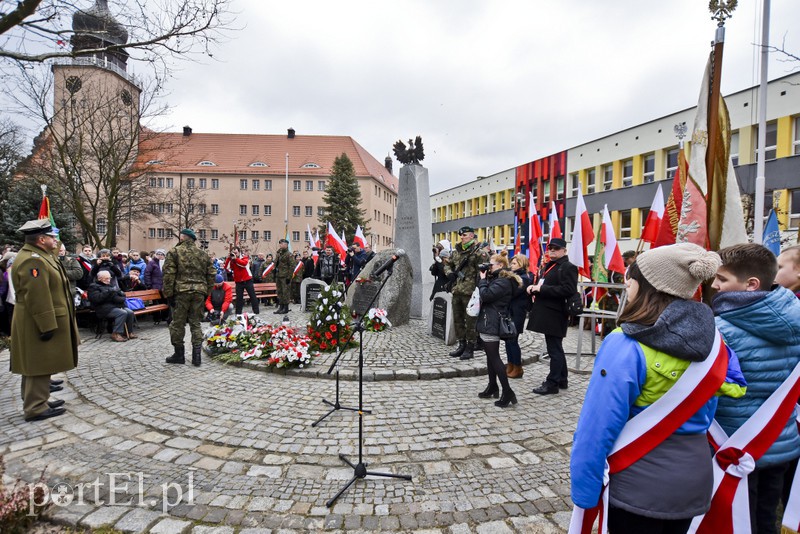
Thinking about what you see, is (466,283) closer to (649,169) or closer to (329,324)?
(329,324)

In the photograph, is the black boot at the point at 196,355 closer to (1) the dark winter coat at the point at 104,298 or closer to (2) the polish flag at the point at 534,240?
(1) the dark winter coat at the point at 104,298

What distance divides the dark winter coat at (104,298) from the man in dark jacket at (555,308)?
27.2ft

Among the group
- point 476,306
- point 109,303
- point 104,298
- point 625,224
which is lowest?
point 109,303

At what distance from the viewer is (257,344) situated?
6.96 m

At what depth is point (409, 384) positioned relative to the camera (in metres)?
5.95

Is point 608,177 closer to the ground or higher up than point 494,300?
higher up

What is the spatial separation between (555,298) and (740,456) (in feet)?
12.4

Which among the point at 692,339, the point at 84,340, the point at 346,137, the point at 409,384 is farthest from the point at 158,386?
the point at 346,137

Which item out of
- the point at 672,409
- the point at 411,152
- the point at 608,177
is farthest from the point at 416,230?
the point at 608,177

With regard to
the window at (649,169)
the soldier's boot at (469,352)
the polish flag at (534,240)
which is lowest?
the soldier's boot at (469,352)

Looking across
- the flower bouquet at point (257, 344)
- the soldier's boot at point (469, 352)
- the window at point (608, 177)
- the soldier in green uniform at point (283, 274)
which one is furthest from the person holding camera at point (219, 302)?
the window at point (608, 177)

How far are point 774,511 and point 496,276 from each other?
3.49 meters

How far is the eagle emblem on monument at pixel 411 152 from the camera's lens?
12047 mm

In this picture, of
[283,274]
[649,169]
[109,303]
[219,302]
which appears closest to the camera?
[109,303]
